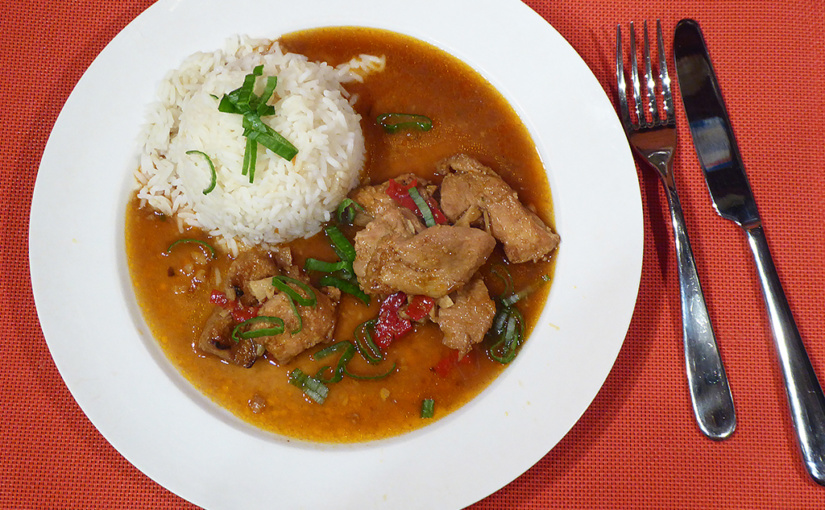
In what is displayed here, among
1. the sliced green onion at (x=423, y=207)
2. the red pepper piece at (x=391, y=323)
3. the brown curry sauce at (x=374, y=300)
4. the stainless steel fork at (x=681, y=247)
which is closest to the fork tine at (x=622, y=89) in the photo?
the stainless steel fork at (x=681, y=247)

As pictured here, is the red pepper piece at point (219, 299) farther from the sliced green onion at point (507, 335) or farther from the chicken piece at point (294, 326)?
the sliced green onion at point (507, 335)

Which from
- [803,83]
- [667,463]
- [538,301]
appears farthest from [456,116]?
[667,463]

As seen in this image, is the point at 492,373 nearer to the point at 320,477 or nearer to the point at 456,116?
the point at 320,477

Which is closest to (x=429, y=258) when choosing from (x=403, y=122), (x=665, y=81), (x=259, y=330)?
(x=403, y=122)

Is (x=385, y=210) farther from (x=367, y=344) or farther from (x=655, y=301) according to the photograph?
Result: (x=655, y=301)

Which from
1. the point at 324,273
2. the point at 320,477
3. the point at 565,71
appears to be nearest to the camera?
the point at 320,477

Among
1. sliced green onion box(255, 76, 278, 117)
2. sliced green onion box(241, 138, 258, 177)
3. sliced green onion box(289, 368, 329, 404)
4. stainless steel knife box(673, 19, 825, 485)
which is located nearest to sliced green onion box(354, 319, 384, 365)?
sliced green onion box(289, 368, 329, 404)
